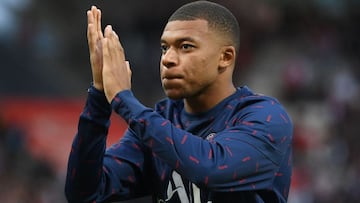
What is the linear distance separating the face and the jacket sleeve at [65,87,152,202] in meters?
0.32

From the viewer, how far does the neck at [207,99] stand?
173 inches

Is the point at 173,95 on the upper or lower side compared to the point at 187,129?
upper

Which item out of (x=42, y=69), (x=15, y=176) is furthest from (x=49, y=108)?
(x=15, y=176)

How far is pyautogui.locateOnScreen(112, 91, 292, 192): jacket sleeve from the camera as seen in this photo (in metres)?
3.90

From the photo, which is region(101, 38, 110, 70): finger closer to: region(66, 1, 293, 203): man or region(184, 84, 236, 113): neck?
region(66, 1, 293, 203): man

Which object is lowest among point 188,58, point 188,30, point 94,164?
point 94,164

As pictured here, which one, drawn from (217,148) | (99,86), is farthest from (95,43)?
(217,148)

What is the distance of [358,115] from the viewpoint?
12273 mm

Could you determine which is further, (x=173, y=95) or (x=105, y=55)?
(x=173, y=95)

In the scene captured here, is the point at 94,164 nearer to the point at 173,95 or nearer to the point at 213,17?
the point at 173,95

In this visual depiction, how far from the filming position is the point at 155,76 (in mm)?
14211

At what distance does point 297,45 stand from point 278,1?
39.6 inches

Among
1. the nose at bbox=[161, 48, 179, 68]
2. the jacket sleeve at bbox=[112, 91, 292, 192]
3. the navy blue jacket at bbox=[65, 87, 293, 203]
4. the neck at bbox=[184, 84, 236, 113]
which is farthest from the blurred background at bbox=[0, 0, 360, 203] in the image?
the jacket sleeve at bbox=[112, 91, 292, 192]

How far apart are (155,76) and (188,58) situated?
10018 mm
